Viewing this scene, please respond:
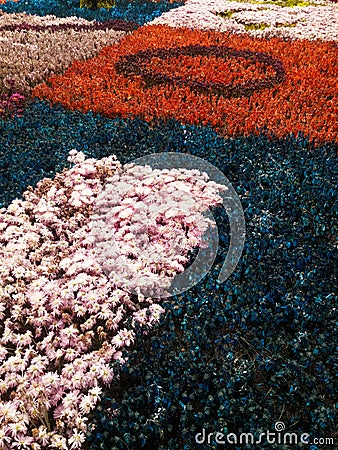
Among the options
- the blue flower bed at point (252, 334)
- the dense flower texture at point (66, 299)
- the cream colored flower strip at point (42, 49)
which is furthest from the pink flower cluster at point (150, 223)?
the cream colored flower strip at point (42, 49)

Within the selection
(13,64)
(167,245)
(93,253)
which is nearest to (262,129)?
(167,245)

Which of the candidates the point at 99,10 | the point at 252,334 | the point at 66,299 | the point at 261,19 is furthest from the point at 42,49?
the point at 252,334

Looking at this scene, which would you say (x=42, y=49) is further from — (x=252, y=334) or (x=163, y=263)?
(x=252, y=334)

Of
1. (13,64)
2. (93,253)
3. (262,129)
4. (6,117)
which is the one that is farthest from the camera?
(13,64)

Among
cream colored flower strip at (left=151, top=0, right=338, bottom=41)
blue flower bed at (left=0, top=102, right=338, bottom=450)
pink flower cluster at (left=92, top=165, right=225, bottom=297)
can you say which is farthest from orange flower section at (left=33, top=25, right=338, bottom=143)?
pink flower cluster at (left=92, top=165, right=225, bottom=297)

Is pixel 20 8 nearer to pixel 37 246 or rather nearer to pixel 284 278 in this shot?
pixel 37 246

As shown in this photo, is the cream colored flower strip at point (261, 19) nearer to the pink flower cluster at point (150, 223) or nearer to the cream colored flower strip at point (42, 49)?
the cream colored flower strip at point (42, 49)
